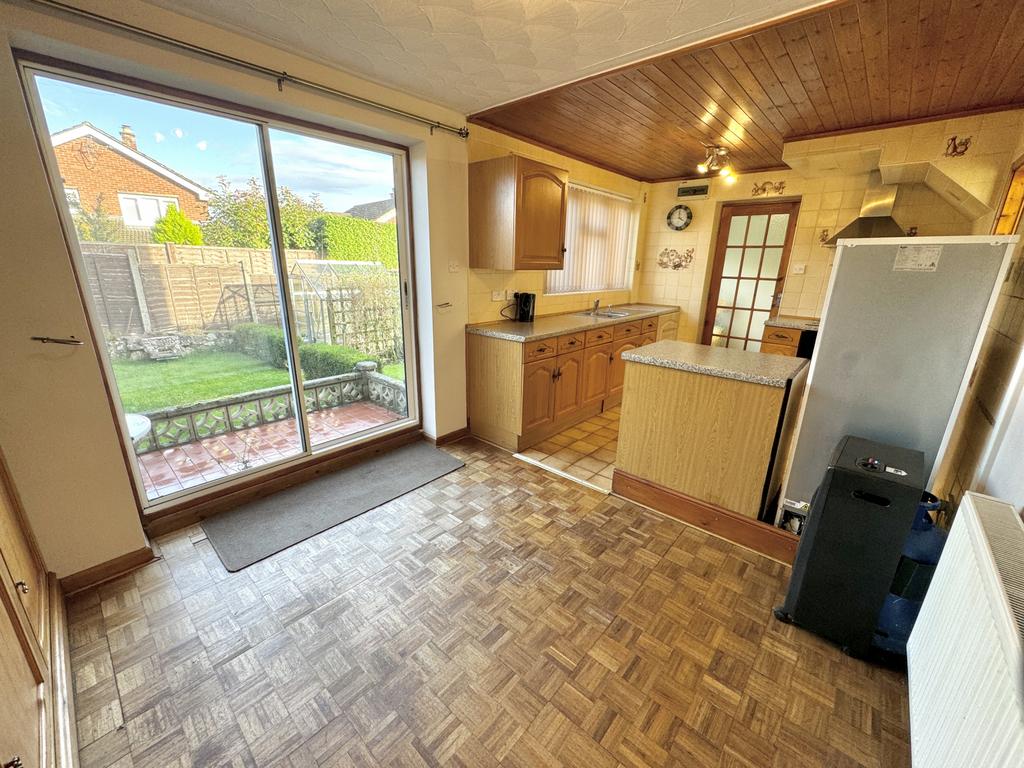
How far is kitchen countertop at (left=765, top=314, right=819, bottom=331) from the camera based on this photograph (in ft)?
11.5

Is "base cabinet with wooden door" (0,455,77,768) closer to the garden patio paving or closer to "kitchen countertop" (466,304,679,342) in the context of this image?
the garden patio paving

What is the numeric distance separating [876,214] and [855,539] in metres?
3.39

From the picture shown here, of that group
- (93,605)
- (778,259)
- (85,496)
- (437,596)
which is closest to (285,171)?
(85,496)

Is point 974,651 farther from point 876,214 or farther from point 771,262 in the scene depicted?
point 771,262

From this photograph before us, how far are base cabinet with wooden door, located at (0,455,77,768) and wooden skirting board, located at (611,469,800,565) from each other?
235 centimetres

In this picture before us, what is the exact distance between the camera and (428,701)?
1310 mm

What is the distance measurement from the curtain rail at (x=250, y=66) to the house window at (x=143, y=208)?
63cm

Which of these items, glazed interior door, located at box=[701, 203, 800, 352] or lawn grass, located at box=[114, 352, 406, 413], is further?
glazed interior door, located at box=[701, 203, 800, 352]

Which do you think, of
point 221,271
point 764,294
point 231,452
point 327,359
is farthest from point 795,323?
point 231,452

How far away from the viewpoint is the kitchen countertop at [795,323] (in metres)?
3.52

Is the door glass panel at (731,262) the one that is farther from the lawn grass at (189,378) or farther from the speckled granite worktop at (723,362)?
the lawn grass at (189,378)

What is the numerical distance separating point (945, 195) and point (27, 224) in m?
5.36

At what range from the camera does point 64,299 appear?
156cm

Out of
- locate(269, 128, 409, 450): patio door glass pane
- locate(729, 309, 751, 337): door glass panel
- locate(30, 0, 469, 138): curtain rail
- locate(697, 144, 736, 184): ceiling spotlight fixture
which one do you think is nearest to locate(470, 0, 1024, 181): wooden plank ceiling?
locate(697, 144, 736, 184): ceiling spotlight fixture
